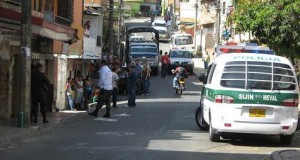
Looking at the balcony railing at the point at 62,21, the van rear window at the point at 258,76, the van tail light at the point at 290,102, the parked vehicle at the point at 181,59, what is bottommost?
the van tail light at the point at 290,102

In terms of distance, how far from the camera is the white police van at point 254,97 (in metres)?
13.5

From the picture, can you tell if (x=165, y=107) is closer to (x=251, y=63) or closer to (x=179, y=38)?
(x=251, y=63)

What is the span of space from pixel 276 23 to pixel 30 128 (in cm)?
846

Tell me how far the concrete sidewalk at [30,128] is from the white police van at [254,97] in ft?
14.9

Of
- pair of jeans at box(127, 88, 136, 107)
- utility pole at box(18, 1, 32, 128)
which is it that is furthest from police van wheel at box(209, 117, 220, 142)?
pair of jeans at box(127, 88, 136, 107)

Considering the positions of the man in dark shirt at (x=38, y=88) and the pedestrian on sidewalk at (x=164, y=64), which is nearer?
the man in dark shirt at (x=38, y=88)

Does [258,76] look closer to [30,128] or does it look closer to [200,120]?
[200,120]

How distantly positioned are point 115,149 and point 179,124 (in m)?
6.21

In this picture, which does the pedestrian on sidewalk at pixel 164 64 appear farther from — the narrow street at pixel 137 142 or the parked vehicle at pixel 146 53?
the narrow street at pixel 137 142

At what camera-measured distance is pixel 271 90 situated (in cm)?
1363

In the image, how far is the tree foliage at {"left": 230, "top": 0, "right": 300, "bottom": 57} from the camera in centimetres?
1930

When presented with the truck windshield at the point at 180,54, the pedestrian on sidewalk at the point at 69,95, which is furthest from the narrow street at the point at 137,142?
the truck windshield at the point at 180,54

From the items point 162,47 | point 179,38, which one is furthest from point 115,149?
point 162,47

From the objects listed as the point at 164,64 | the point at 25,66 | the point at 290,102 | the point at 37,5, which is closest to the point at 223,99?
the point at 290,102
